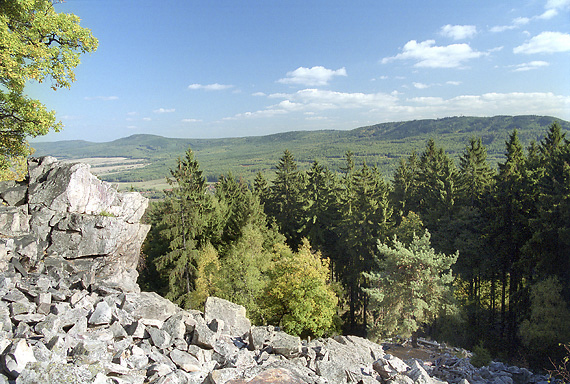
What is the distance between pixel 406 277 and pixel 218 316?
47.8ft

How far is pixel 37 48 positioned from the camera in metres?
11.2

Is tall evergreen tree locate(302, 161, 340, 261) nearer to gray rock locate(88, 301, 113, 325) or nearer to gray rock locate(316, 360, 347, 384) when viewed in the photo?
gray rock locate(316, 360, 347, 384)

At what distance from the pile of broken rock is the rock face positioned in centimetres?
4

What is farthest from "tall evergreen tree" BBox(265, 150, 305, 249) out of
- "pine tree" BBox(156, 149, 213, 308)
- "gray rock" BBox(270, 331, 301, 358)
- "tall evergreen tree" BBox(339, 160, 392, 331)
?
"gray rock" BBox(270, 331, 301, 358)

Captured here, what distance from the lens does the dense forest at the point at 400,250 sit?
21594 millimetres

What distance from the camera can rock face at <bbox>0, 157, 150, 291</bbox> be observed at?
11.2 m

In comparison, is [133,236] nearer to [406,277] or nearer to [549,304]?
[406,277]

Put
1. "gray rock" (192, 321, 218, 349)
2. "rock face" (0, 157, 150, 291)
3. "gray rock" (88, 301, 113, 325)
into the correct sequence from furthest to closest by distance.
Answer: "rock face" (0, 157, 150, 291), "gray rock" (192, 321, 218, 349), "gray rock" (88, 301, 113, 325)

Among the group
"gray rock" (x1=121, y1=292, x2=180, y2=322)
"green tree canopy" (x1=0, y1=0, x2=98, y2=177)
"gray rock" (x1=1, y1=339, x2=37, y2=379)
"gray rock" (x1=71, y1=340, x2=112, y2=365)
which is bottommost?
"gray rock" (x1=121, y1=292, x2=180, y2=322)

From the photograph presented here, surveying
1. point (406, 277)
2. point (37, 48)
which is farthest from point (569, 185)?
point (37, 48)

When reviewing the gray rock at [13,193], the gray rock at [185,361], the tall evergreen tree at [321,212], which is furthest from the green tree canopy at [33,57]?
the tall evergreen tree at [321,212]

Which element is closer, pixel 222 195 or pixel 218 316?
pixel 218 316

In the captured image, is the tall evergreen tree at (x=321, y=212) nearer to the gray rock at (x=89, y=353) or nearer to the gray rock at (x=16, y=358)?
the gray rock at (x=89, y=353)

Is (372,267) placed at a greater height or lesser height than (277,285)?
lesser
